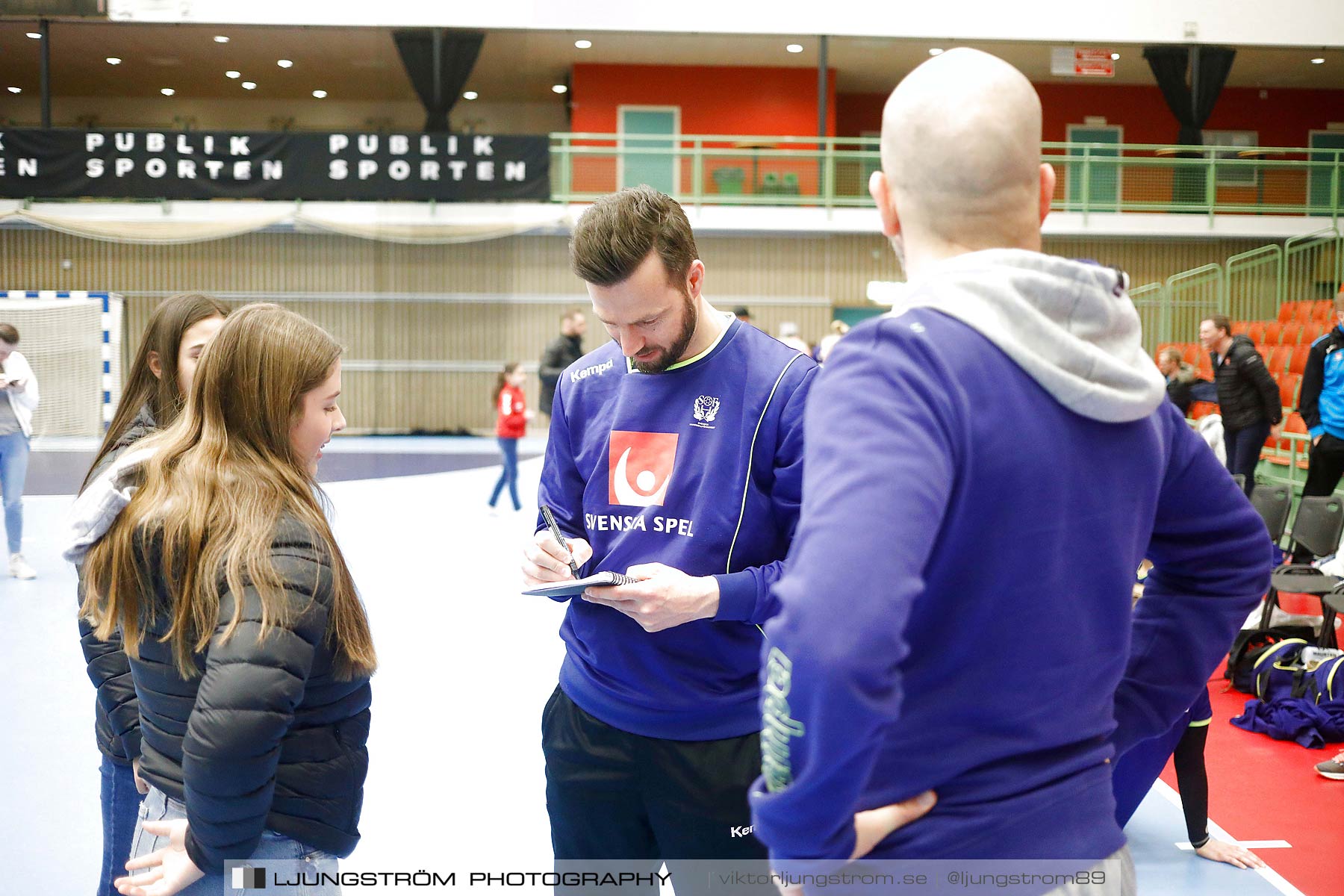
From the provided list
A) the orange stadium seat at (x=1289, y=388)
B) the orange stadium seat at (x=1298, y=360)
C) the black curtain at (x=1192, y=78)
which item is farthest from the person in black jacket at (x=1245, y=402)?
the black curtain at (x=1192, y=78)

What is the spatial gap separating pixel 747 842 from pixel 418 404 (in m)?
18.7

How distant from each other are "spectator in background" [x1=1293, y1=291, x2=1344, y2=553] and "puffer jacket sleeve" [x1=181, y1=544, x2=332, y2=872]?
335 inches

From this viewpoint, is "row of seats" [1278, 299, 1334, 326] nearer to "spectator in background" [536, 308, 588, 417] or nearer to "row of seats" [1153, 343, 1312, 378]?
"row of seats" [1153, 343, 1312, 378]

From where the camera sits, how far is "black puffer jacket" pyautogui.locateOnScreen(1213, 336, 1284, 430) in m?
9.02

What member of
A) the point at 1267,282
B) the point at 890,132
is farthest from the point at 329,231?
the point at 890,132

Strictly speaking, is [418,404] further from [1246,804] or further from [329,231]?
[1246,804]

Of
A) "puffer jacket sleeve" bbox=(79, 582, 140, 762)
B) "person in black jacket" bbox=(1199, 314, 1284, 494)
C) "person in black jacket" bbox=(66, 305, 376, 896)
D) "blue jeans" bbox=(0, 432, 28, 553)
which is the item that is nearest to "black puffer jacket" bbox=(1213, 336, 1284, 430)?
"person in black jacket" bbox=(1199, 314, 1284, 494)

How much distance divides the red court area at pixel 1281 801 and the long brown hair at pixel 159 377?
363 centimetres

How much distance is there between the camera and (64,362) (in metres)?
14.4

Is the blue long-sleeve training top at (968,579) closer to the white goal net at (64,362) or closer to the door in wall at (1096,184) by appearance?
the white goal net at (64,362)

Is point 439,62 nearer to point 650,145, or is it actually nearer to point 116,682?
point 650,145

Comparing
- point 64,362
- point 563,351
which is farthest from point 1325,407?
point 64,362

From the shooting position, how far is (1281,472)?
442 inches

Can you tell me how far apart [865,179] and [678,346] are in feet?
54.0
